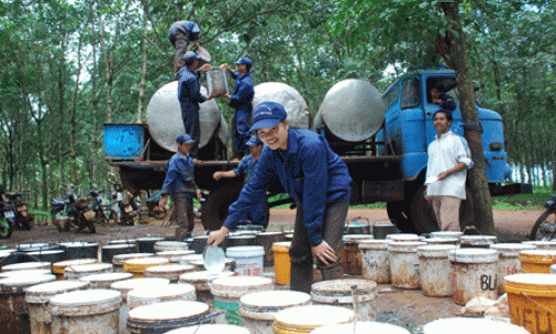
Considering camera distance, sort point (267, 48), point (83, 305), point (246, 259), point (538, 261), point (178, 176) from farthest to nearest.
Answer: point (267, 48) → point (178, 176) → point (246, 259) → point (538, 261) → point (83, 305)

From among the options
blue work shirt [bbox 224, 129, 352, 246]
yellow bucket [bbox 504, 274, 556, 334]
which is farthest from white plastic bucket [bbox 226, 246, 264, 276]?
yellow bucket [bbox 504, 274, 556, 334]

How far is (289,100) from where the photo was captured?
7.09m

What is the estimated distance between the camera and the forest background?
650 centimetres

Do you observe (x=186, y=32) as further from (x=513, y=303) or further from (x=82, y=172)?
(x=82, y=172)

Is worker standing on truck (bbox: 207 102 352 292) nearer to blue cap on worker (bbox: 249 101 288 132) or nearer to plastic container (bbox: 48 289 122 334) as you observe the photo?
blue cap on worker (bbox: 249 101 288 132)

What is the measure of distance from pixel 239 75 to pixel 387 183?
2864 mm

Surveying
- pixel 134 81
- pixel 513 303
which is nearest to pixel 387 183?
pixel 513 303

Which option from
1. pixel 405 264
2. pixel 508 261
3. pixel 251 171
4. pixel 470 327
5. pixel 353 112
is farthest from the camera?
pixel 353 112

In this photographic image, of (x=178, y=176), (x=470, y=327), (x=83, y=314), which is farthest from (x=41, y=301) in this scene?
(x=178, y=176)

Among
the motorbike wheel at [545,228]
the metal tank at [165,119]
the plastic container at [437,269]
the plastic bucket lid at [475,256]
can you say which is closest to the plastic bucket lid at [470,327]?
the plastic bucket lid at [475,256]

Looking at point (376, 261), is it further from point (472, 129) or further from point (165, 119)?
point (165, 119)

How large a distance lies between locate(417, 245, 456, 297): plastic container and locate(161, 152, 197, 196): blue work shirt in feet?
10.9

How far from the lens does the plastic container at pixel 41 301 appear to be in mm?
2426

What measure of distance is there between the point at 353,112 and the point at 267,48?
7183mm
